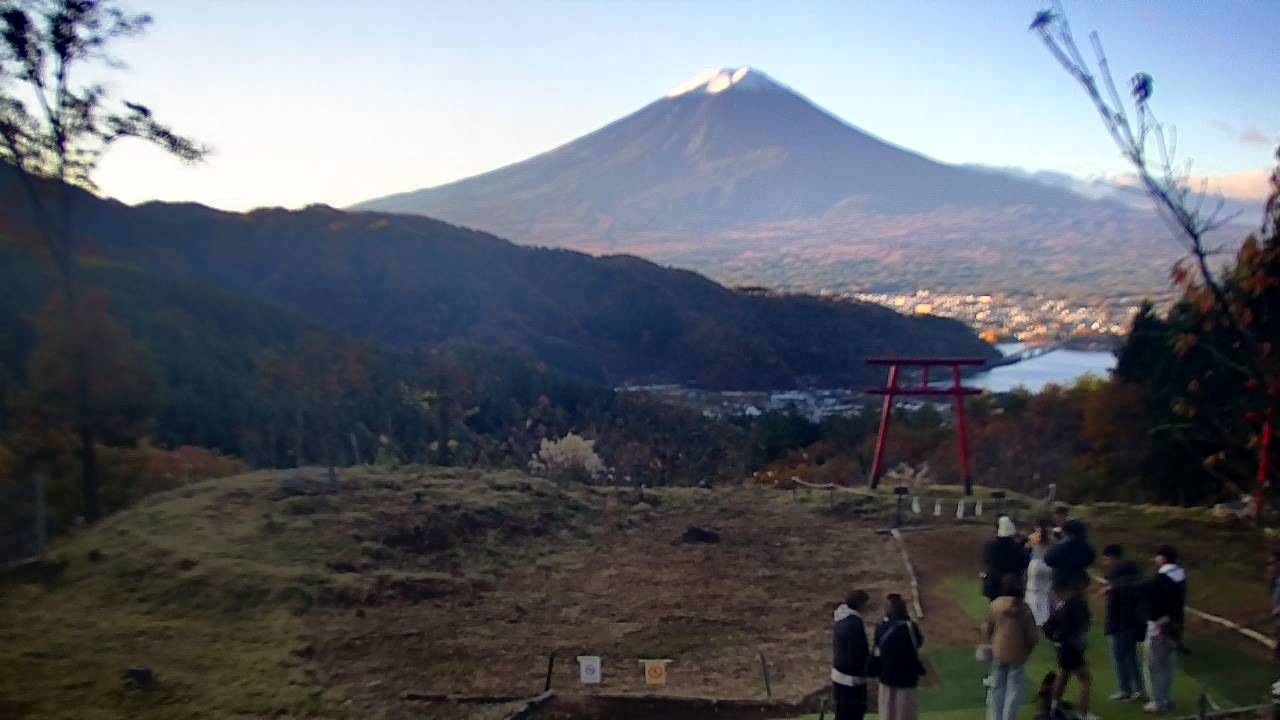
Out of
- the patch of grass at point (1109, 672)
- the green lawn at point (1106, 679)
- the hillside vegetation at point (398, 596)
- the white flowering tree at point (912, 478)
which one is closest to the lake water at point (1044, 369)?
the white flowering tree at point (912, 478)

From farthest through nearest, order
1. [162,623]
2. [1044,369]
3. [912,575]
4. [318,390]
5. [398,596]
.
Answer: [1044,369] → [318,390] → [912,575] → [398,596] → [162,623]

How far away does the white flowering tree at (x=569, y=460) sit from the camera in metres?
19.0

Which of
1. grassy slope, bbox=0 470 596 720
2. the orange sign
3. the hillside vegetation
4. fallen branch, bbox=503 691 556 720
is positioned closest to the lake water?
the hillside vegetation

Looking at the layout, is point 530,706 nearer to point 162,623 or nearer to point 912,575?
point 162,623

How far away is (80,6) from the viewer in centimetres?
1204

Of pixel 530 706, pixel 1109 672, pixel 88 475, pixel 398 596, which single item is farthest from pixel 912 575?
pixel 88 475

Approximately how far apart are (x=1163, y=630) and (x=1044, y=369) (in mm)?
45937

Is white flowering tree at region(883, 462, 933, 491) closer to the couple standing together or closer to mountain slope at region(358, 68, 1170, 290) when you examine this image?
the couple standing together

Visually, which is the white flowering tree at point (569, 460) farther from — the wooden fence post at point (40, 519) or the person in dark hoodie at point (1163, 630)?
the person in dark hoodie at point (1163, 630)

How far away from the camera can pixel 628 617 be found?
9961mm

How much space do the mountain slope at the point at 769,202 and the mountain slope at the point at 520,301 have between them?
85.5 feet

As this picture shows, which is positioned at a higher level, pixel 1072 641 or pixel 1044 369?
pixel 1044 369

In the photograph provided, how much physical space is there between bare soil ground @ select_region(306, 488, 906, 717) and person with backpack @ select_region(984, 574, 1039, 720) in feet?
6.81

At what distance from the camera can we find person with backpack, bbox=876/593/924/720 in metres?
6.12
